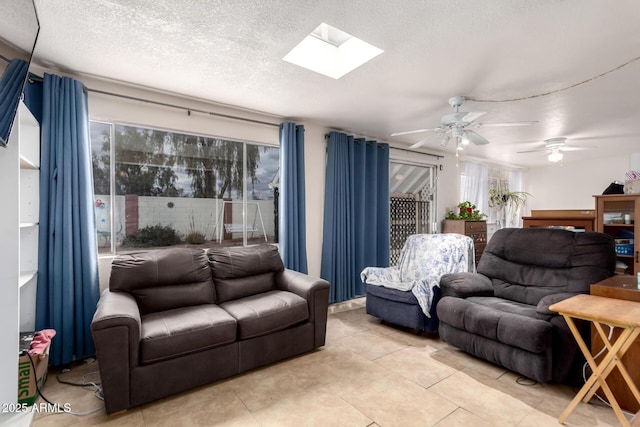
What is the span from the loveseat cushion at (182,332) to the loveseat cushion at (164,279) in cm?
14

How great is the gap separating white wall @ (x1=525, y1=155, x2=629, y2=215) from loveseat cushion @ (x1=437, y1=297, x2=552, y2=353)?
5018 mm

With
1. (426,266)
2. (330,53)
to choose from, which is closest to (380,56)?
(330,53)

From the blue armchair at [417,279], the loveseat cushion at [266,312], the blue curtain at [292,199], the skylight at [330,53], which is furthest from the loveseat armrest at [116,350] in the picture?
the blue armchair at [417,279]

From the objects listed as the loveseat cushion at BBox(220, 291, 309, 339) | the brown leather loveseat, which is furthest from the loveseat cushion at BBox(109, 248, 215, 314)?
the loveseat cushion at BBox(220, 291, 309, 339)

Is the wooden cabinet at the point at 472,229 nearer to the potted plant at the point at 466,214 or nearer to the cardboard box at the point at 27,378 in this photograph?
the potted plant at the point at 466,214

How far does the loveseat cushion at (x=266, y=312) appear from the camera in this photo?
2.39 meters

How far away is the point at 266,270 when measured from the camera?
316 centimetres

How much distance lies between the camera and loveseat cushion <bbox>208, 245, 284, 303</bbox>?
2879mm

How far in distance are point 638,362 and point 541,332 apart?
1.57 ft

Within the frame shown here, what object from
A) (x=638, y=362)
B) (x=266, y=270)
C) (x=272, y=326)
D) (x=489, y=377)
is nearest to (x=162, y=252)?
(x=266, y=270)

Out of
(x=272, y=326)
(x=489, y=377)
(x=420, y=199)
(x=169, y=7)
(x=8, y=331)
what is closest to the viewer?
(x=8, y=331)

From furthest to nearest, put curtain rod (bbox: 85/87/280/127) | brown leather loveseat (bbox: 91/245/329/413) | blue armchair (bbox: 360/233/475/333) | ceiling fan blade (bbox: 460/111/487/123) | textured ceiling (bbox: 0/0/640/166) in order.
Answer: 1. blue armchair (bbox: 360/233/475/333)
2. ceiling fan blade (bbox: 460/111/487/123)
3. curtain rod (bbox: 85/87/280/127)
4. brown leather loveseat (bbox: 91/245/329/413)
5. textured ceiling (bbox: 0/0/640/166)

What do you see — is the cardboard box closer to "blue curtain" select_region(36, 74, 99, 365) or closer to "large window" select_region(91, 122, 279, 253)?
"blue curtain" select_region(36, 74, 99, 365)

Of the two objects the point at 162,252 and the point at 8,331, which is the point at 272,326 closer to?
the point at 162,252
